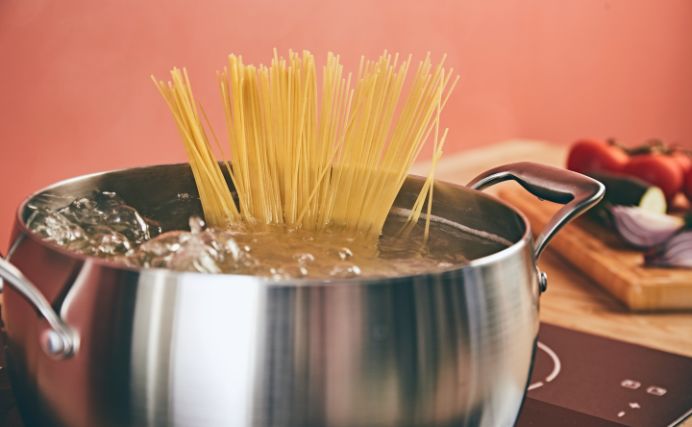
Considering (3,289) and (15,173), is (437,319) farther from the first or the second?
(15,173)

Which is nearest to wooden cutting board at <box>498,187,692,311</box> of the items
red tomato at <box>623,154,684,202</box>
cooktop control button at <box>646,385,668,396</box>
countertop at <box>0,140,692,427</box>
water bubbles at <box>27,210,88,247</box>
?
countertop at <box>0,140,692,427</box>

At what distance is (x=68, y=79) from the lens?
44.1 inches

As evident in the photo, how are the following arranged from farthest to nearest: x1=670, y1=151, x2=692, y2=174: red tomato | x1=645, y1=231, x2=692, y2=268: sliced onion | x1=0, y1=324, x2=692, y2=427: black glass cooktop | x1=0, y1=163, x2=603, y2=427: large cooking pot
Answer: x1=670, y1=151, x2=692, y2=174: red tomato → x1=645, y1=231, x2=692, y2=268: sliced onion → x1=0, y1=324, x2=692, y2=427: black glass cooktop → x1=0, y1=163, x2=603, y2=427: large cooking pot

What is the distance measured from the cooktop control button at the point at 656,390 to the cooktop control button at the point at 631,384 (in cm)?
1

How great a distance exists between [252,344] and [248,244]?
164 millimetres

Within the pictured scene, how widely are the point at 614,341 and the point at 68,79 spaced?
0.72m

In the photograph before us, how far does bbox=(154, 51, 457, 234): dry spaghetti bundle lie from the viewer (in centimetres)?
64

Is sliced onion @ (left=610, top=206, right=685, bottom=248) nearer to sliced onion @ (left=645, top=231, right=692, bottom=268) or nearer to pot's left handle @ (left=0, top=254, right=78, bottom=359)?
sliced onion @ (left=645, top=231, right=692, bottom=268)

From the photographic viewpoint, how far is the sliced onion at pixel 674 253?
1.13m

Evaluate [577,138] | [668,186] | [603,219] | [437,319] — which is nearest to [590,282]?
[603,219]

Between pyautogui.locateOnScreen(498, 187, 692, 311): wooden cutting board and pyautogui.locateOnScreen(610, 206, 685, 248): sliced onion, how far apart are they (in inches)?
0.7

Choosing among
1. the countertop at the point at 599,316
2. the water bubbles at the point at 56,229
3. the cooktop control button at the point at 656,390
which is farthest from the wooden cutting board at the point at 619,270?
the water bubbles at the point at 56,229

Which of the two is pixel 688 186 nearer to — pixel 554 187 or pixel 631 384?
pixel 631 384

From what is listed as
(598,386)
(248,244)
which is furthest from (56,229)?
(598,386)
